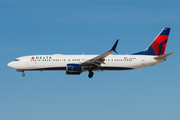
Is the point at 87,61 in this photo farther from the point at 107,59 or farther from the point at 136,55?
the point at 136,55

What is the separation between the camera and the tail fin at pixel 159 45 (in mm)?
57938

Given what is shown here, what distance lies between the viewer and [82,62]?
54562 mm

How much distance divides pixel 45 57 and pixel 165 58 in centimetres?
2059

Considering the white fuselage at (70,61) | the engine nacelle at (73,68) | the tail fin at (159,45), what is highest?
the tail fin at (159,45)

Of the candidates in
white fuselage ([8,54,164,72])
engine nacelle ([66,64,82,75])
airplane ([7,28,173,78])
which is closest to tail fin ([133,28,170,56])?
airplane ([7,28,173,78])

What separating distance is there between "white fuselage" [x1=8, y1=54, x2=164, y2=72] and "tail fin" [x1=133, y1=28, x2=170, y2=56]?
1.61 meters

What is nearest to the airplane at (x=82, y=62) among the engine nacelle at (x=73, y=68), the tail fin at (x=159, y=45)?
the engine nacelle at (x=73, y=68)

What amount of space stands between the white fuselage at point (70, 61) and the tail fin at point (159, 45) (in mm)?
1607

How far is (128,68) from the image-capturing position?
56000 millimetres

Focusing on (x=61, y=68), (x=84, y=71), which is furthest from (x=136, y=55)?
(x=61, y=68)

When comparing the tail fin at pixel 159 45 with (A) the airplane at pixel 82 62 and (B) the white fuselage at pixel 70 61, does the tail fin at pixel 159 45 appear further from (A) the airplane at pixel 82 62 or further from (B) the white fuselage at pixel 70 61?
(B) the white fuselage at pixel 70 61

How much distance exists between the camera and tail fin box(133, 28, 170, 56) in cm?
5794

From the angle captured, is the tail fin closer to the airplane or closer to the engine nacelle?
the airplane

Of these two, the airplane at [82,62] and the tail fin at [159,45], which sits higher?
the tail fin at [159,45]
